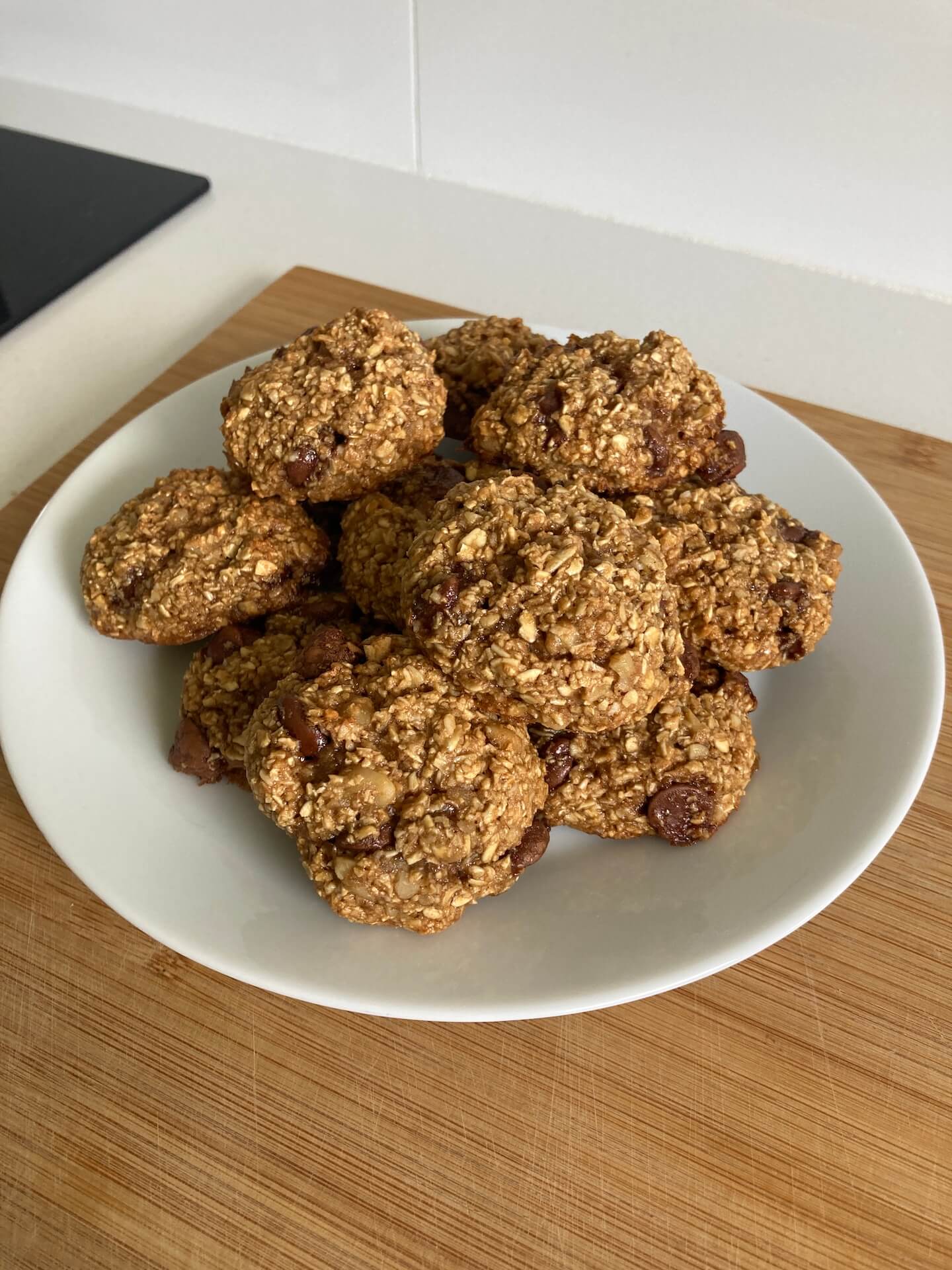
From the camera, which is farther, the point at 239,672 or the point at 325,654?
the point at 239,672

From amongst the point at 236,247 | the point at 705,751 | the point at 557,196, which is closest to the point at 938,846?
the point at 705,751

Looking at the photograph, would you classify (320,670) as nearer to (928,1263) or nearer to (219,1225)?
(219,1225)

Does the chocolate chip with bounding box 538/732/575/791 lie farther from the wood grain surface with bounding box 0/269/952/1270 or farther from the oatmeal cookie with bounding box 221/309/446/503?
the oatmeal cookie with bounding box 221/309/446/503

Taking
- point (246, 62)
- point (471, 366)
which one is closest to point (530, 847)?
→ point (471, 366)

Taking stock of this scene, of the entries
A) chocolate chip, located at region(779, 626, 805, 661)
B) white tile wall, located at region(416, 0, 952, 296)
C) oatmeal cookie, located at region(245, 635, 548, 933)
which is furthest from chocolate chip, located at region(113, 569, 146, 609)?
white tile wall, located at region(416, 0, 952, 296)

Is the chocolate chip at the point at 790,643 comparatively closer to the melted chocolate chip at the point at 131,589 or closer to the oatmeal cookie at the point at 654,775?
the oatmeal cookie at the point at 654,775

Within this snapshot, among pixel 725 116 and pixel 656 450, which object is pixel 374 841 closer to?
pixel 656 450
